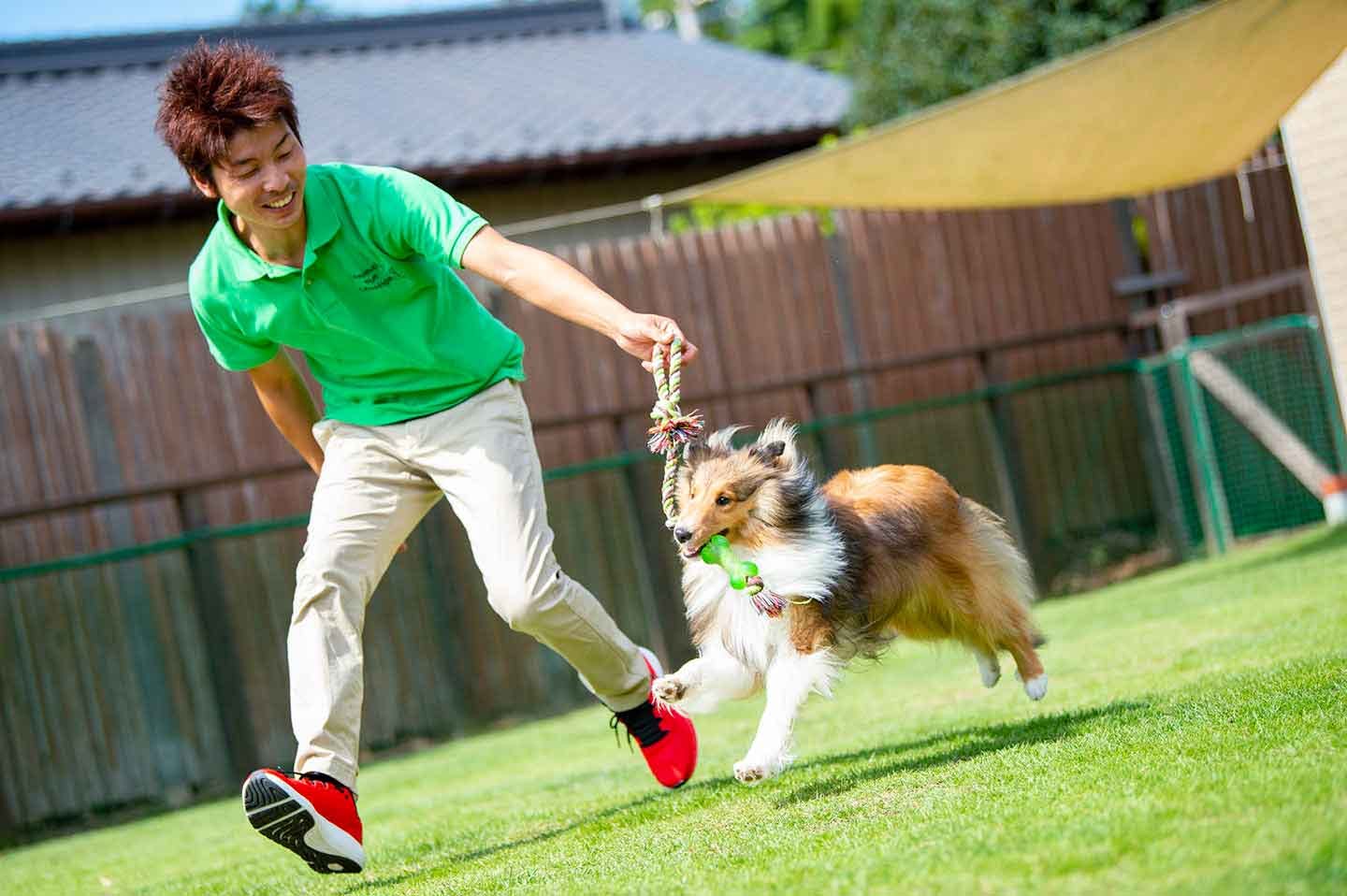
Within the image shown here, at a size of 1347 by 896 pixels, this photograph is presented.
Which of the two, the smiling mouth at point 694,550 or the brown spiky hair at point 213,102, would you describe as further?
the smiling mouth at point 694,550

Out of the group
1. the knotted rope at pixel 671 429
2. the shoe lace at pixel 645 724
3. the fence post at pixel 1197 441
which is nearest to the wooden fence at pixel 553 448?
the fence post at pixel 1197 441

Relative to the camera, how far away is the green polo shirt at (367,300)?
4.00 meters

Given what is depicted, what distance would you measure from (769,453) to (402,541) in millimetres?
1096

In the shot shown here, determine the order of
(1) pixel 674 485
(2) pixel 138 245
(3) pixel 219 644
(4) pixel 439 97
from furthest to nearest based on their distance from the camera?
(4) pixel 439 97
(2) pixel 138 245
(3) pixel 219 644
(1) pixel 674 485

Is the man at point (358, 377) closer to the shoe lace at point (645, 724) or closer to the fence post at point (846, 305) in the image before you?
the shoe lace at point (645, 724)

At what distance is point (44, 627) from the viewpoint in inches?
318

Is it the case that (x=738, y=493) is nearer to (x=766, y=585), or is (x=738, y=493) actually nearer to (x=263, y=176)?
(x=766, y=585)

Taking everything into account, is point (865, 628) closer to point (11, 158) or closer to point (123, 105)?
point (11, 158)

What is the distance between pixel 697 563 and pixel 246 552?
5.02 metres

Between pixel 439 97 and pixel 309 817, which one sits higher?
pixel 439 97

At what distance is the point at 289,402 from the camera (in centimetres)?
452

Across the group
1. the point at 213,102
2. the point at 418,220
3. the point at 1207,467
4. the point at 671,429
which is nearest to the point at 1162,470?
the point at 1207,467

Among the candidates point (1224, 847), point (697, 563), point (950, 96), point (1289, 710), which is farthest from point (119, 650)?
point (950, 96)

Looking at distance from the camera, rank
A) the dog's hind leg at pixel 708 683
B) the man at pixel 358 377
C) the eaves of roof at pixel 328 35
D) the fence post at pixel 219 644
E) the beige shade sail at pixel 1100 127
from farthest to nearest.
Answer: the eaves of roof at pixel 328 35 < the fence post at pixel 219 644 < the beige shade sail at pixel 1100 127 < the dog's hind leg at pixel 708 683 < the man at pixel 358 377
